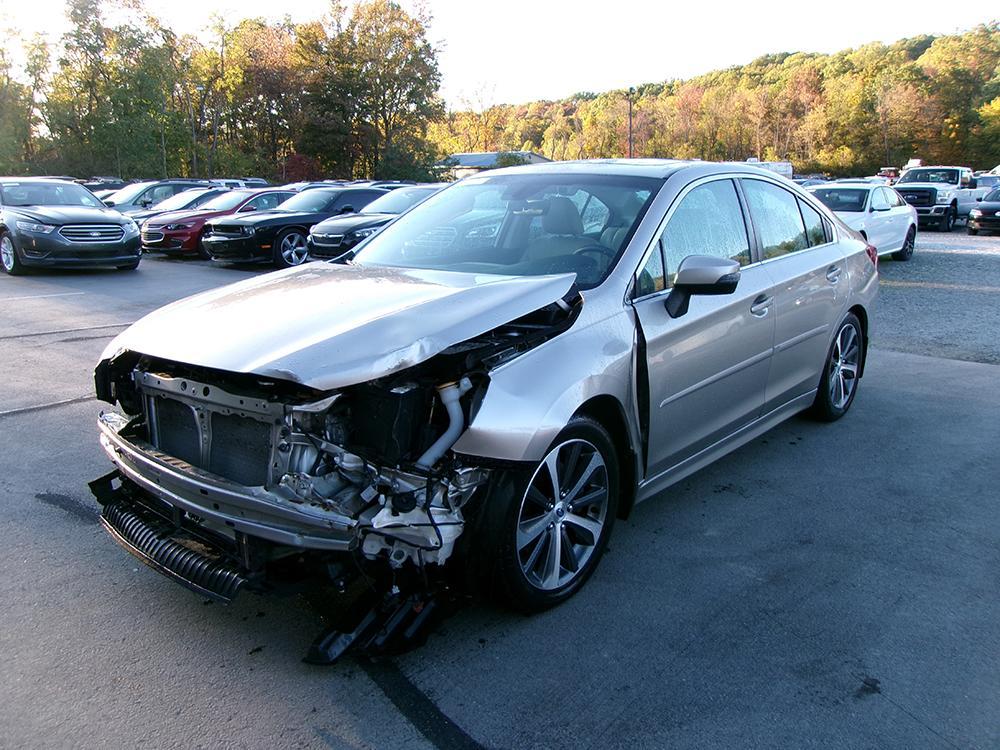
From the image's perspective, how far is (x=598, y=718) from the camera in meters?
2.62

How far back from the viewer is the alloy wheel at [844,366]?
18.2 ft

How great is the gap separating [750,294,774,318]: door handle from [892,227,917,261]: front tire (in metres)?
13.4

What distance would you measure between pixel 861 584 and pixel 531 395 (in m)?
1.78

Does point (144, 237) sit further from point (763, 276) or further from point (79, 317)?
point (763, 276)

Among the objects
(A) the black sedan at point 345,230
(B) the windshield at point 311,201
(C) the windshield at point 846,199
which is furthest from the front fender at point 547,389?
(B) the windshield at point 311,201

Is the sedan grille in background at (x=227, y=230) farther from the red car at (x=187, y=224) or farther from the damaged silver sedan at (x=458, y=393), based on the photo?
the damaged silver sedan at (x=458, y=393)

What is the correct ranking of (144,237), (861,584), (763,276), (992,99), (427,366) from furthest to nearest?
(992,99)
(144,237)
(763,276)
(861,584)
(427,366)

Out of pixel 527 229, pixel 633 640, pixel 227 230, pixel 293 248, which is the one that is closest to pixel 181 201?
pixel 227 230

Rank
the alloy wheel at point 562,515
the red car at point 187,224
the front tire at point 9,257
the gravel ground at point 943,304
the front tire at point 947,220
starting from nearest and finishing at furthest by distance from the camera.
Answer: the alloy wheel at point 562,515 < the gravel ground at point 943,304 < the front tire at point 9,257 < the red car at point 187,224 < the front tire at point 947,220

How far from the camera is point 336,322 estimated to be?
3025 mm

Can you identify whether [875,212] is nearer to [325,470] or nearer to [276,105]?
[325,470]

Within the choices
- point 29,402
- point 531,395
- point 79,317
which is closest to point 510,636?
point 531,395

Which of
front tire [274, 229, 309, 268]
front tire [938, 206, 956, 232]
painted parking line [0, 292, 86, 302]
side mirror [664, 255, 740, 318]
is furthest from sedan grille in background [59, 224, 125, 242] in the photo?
front tire [938, 206, 956, 232]

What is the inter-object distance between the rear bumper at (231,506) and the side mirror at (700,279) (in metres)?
1.86
